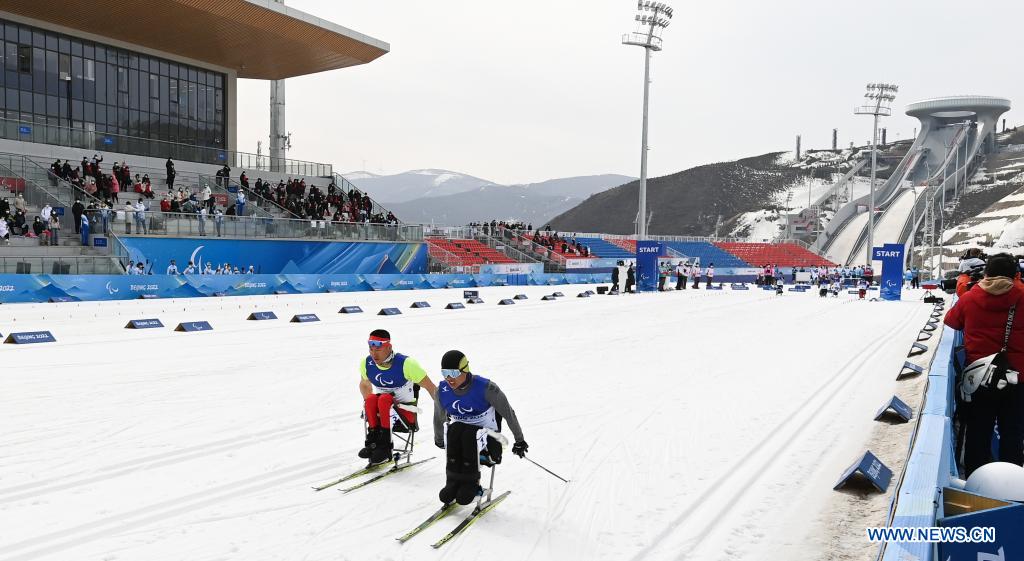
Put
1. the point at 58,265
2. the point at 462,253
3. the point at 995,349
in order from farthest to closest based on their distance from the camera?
the point at 462,253 → the point at 58,265 → the point at 995,349

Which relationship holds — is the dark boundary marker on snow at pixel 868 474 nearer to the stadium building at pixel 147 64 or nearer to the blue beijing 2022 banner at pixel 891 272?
the blue beijing 2022 banner at pixel 891 272

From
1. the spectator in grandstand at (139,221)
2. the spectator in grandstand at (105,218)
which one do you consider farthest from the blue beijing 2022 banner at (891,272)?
the spectator in grandstand at (105,218)

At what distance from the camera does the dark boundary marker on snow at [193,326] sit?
1582 centimetres

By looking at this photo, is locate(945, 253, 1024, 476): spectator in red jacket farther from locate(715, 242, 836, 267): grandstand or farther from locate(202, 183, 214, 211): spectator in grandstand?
locate(715, 242, 836, 267): grandstand

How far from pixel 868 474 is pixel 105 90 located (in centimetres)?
3978

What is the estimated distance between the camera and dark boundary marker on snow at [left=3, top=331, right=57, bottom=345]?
13211mm

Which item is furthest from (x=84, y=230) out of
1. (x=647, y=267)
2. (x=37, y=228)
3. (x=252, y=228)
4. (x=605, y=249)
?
(x=605, y=249)

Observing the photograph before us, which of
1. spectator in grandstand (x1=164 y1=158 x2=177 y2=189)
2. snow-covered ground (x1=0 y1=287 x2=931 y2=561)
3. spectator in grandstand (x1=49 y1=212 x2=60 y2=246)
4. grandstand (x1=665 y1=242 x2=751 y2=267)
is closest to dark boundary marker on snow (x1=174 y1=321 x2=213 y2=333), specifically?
snow-covered ground (x1=0 y1=287 x2=931 y2=561)

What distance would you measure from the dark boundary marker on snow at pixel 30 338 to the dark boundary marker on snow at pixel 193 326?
254 cm

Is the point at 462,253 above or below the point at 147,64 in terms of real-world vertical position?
below

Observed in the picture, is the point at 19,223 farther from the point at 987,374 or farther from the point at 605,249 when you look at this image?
the point at 605,249

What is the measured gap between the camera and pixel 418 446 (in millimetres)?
7094

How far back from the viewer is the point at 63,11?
105 ft

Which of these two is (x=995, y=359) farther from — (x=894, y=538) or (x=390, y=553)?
(x=390, y=553)
